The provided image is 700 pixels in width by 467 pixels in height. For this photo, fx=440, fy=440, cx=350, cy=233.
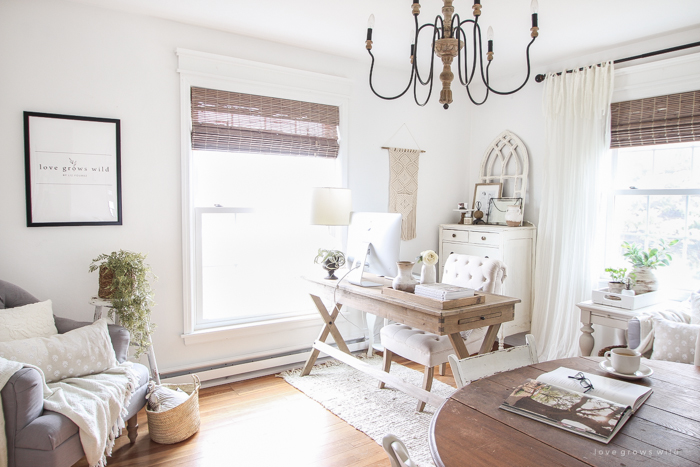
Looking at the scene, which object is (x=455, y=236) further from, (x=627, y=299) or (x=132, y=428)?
(x=132, y=428)

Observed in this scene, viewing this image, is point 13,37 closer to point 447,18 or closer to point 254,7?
point 254,7

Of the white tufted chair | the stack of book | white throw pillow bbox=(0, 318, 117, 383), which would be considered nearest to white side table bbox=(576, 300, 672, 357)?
the white tufted chair

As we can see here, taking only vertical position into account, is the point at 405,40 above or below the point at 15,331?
above

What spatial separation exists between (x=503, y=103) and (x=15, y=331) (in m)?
4.13

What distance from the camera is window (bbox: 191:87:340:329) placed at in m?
3.27

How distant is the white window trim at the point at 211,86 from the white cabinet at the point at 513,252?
5.73ft

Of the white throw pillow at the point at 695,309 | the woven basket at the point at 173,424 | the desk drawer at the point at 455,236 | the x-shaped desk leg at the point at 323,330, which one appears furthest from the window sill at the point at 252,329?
the white throw pillow at the point at 695,309

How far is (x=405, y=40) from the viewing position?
3375mm

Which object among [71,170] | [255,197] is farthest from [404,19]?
[71,170]

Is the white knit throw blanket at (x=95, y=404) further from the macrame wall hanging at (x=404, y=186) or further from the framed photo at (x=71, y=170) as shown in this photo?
the macrame wall hanging at (x=404, y=186)

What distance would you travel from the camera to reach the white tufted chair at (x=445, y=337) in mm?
2739

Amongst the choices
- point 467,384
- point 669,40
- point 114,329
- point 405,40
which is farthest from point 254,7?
point 669,40

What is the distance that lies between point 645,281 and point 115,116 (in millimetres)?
3796

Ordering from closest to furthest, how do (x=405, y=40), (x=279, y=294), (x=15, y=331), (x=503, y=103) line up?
(x=15, y=331)
(x=405, y=40)
(x=279, y=294)
(x=503, y=103)
